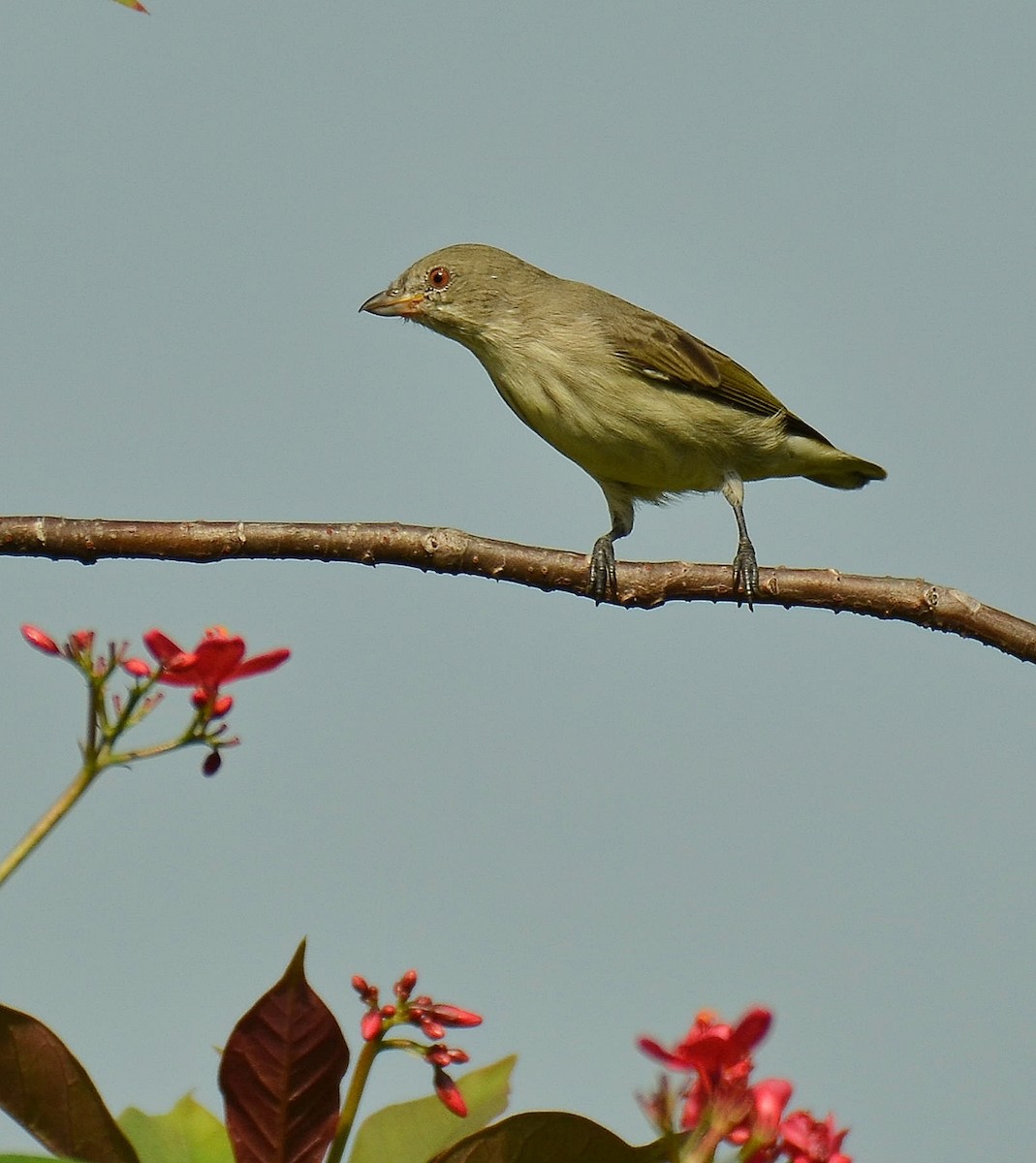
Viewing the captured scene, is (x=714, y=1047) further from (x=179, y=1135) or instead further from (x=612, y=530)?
(x=612, y=530)

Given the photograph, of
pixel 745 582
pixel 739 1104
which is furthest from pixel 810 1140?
pixel 745 582

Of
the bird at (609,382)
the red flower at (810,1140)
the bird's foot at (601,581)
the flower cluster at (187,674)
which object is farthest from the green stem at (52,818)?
the bird at (609,382)

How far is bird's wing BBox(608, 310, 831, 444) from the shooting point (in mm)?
8492

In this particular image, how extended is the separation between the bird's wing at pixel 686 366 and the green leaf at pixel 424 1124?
6515 millimetres

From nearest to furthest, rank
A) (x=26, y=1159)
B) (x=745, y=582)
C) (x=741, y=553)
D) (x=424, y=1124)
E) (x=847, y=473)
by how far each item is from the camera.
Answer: (x=26, y=1159) → (x=424, y=1124) → (x=745, y=582) → (x=741, y=553) → (x=847, y=473)

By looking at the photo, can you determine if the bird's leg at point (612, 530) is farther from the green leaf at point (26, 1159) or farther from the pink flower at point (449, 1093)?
the green leaf at point (26, 1159)

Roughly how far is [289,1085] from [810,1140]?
0.68 metres

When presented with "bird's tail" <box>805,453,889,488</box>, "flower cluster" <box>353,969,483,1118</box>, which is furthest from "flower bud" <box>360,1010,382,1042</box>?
"bird's tail" <box>805,453,889,488</box>

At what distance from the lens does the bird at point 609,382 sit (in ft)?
27.0

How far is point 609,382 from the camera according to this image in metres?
8.23

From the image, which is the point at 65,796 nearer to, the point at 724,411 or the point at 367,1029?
the point at 367,1029

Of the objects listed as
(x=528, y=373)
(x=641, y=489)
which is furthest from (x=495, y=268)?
(x=641, y=489)

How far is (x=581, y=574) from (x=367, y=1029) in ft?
8.53

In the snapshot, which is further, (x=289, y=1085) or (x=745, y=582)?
(x=745, y=582)
